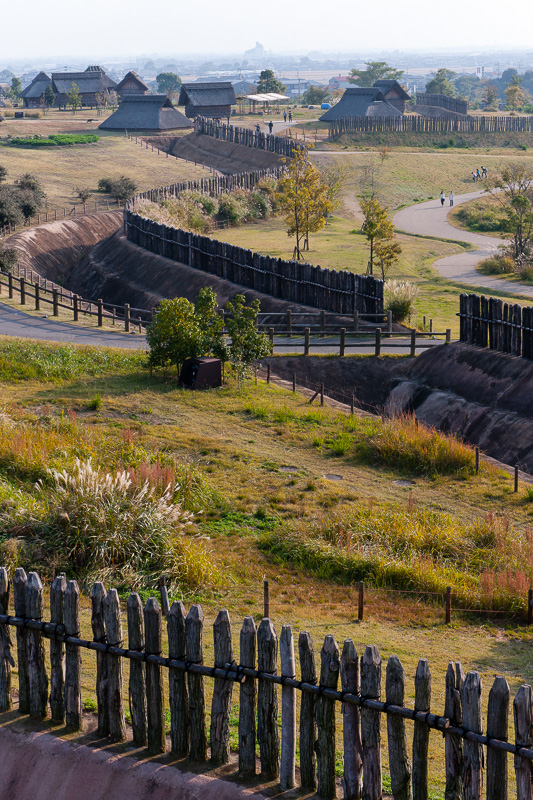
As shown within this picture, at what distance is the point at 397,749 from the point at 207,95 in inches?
4144

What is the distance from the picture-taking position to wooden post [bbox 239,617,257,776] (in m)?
6.87

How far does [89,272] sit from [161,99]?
5400 centimetres

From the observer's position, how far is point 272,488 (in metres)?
16.2

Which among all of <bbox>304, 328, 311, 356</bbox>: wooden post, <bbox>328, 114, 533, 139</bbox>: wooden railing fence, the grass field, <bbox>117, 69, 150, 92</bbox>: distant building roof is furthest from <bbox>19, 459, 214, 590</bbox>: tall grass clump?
<bbox>117, 69, 150, 92</bbox>: distant building roof

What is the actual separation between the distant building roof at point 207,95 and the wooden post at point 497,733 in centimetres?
10306

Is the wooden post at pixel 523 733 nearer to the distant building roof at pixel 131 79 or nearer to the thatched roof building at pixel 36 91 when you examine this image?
the distant building roof at pixel 131 79

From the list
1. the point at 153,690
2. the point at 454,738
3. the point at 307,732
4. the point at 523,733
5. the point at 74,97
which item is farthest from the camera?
the point at 74,97

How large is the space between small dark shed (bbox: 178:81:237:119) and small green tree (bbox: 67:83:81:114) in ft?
50.5

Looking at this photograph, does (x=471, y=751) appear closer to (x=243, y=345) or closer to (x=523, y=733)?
(x=523, y=733)

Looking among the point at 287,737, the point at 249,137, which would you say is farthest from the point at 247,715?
the point at 249,137

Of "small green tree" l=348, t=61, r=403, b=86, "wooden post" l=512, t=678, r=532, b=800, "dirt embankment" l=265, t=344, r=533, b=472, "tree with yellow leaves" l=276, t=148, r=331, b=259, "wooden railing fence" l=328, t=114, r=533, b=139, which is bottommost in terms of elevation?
"dirt embankment" l=265, t=344, r=533, b=472

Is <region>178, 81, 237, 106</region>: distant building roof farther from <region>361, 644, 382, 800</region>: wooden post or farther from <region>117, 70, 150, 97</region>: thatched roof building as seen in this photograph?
<region>361, 644, 382, 800</region>: wooden post

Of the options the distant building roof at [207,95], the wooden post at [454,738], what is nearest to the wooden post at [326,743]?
the wooden post at [454,738]

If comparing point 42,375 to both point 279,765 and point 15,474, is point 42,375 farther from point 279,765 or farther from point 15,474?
point 279,765
